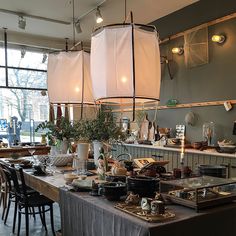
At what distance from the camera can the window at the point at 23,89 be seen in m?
7.01

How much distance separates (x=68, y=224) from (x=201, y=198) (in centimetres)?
101

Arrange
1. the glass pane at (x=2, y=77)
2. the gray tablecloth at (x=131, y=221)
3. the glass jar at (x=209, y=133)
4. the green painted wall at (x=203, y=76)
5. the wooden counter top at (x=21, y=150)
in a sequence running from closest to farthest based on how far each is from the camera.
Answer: the gray tablecloth at (x=131, y=221), the green painted wall at (x=203, y=76), the glass jar at (x=209, y=133), the wooden counter top at (x=21, y=150), the glass pane at (x=2, y=77)

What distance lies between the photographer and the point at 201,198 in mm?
1813

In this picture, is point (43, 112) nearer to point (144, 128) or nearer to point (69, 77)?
point (144, 128)

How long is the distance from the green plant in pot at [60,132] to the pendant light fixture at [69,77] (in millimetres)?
475

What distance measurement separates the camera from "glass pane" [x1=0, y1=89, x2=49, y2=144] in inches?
280

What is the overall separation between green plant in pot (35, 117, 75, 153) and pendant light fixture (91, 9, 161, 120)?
1.60m

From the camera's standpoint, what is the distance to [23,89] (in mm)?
7258

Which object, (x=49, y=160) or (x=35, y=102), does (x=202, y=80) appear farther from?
(x=35, y=102)

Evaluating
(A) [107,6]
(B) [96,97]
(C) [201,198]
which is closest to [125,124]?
(A) [107,6]

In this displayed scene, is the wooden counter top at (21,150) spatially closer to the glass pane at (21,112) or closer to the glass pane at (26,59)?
the glass pane at (21,112)

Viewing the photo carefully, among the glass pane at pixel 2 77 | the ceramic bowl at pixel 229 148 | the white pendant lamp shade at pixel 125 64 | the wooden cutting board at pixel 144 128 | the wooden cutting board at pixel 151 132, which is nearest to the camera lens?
the white pendant lamp shade at pixel 125 64

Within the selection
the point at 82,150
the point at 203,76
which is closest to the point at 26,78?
the point at 203,76

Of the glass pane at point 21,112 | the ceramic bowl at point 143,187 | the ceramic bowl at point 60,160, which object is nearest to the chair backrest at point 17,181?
the ceramic bowl at point 60,160
